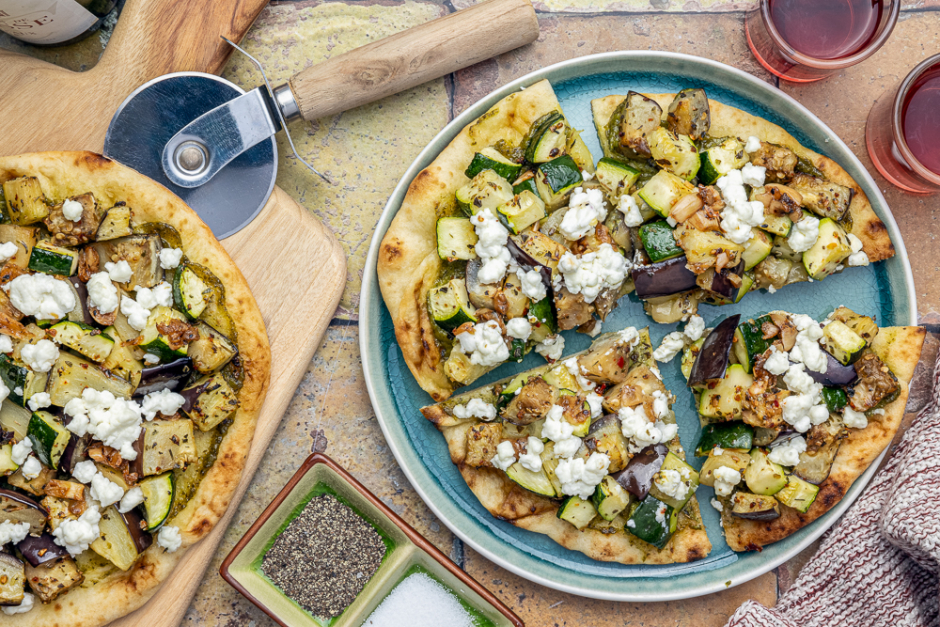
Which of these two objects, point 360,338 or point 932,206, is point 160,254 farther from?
point 932,206

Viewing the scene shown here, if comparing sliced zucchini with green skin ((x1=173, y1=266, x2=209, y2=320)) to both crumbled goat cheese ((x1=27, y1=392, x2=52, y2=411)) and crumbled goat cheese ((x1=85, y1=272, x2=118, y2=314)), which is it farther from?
crumbled goat cheese ((x1=27, y1=392, x2=52, y2=411))

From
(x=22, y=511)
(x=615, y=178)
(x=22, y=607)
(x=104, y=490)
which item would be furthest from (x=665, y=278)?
(x=22, y=607)

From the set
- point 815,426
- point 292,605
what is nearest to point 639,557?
point 815,426

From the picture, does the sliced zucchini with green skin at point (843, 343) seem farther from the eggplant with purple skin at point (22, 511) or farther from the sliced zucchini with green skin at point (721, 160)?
the eggplant with purple skin at point (22, 511)

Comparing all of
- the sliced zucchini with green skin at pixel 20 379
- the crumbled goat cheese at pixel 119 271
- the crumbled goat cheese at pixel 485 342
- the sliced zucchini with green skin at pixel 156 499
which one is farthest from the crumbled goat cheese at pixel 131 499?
the crumbled goat cheese at pixel 485 342

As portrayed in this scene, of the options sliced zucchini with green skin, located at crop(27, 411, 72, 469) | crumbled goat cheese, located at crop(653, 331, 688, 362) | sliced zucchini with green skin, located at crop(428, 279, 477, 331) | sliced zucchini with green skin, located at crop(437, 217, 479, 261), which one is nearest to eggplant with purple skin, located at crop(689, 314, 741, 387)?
crumbled goat cheese, located at crop(653, 331, 688, 362)

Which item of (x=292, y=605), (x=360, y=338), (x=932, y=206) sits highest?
(x=932, y=206)
